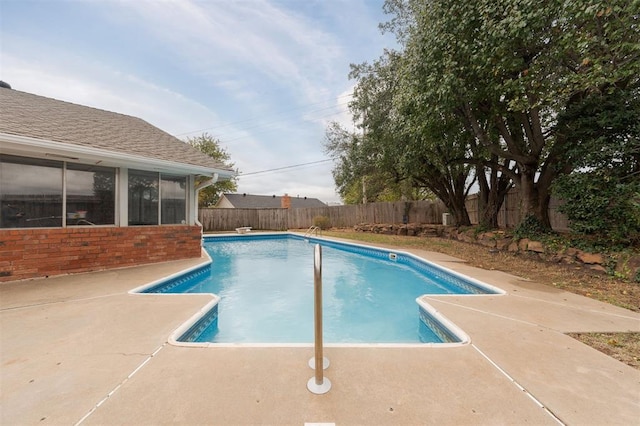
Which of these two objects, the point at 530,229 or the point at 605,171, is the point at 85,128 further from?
the point at 530,229

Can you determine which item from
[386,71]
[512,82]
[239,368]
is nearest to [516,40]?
[512,82]

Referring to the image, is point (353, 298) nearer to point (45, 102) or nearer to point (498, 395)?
point (498, 395)

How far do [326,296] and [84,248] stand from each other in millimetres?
5203

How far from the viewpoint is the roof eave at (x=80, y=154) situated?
4277mm

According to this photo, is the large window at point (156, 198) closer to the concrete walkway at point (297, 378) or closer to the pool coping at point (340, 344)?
the pool coping at point (340, 344)

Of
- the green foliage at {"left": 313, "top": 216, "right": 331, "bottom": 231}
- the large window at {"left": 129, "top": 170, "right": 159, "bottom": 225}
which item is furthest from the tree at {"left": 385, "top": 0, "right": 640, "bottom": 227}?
the green foliage at {"left": 313, "top": 216, "right": 331, "bottom": 231}

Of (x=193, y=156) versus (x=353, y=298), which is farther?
(x=193, y=156)

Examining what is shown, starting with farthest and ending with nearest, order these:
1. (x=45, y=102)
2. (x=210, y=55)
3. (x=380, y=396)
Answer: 1. (x=210, y=55)
2. (x=45, y=102)
3. (x=380, y=396)

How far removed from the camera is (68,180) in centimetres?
522

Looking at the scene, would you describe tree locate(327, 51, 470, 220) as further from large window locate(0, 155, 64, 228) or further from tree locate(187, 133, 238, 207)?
tree locate(187, 133, 238, 207)

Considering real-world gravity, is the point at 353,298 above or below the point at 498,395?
below

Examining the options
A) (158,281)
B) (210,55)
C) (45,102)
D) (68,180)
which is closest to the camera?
(158,281)

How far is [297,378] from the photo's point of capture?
1968mm

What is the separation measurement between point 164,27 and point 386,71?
804 cm
